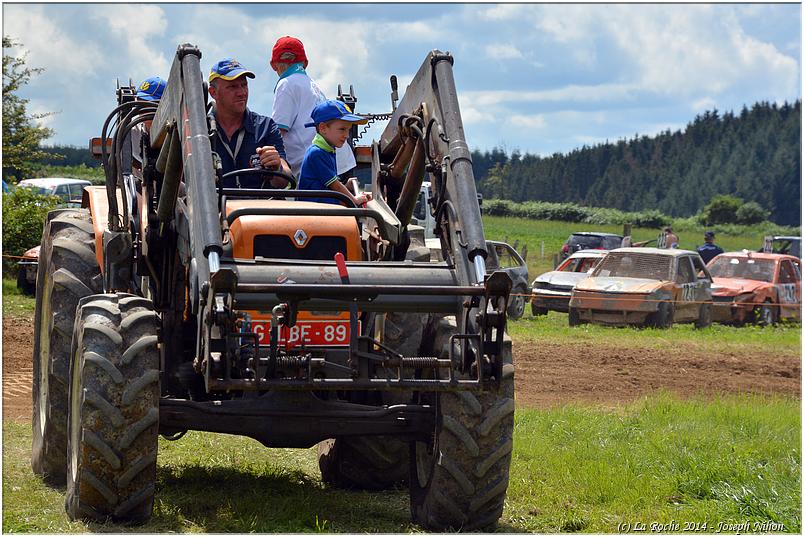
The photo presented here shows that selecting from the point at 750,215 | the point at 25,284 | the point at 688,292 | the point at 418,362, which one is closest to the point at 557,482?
the point at 418,362

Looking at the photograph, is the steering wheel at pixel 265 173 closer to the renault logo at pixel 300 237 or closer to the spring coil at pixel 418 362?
the renault logo at pixel 300 237

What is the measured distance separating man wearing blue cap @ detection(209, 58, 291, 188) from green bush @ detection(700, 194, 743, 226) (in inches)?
3858

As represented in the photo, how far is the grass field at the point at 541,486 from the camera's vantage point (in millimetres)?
6965

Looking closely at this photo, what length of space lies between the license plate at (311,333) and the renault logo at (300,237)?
0.45 m

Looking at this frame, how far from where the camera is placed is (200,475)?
820 cm

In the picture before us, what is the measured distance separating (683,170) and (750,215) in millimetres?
26223

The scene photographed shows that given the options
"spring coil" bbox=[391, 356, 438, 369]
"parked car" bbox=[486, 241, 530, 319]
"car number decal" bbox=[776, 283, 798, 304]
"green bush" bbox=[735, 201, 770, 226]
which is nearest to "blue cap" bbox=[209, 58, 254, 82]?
"spring coil" bbox=[391, 356, 438, 369]

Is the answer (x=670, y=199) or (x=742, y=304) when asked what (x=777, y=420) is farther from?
(x=670, y=199)

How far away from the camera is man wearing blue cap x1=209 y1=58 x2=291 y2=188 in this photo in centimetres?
782

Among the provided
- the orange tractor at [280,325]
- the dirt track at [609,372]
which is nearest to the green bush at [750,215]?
the dirt track at [609,372]

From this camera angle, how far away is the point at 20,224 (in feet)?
78.5

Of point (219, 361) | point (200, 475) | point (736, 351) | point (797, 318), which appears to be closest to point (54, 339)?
point (200, 475)

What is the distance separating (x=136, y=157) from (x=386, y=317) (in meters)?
2.38

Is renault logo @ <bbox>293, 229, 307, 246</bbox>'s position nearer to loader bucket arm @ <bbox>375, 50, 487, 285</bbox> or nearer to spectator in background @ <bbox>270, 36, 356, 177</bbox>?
loader bucket arm @ <bbox>375, 50, 487, 285</bbox>
